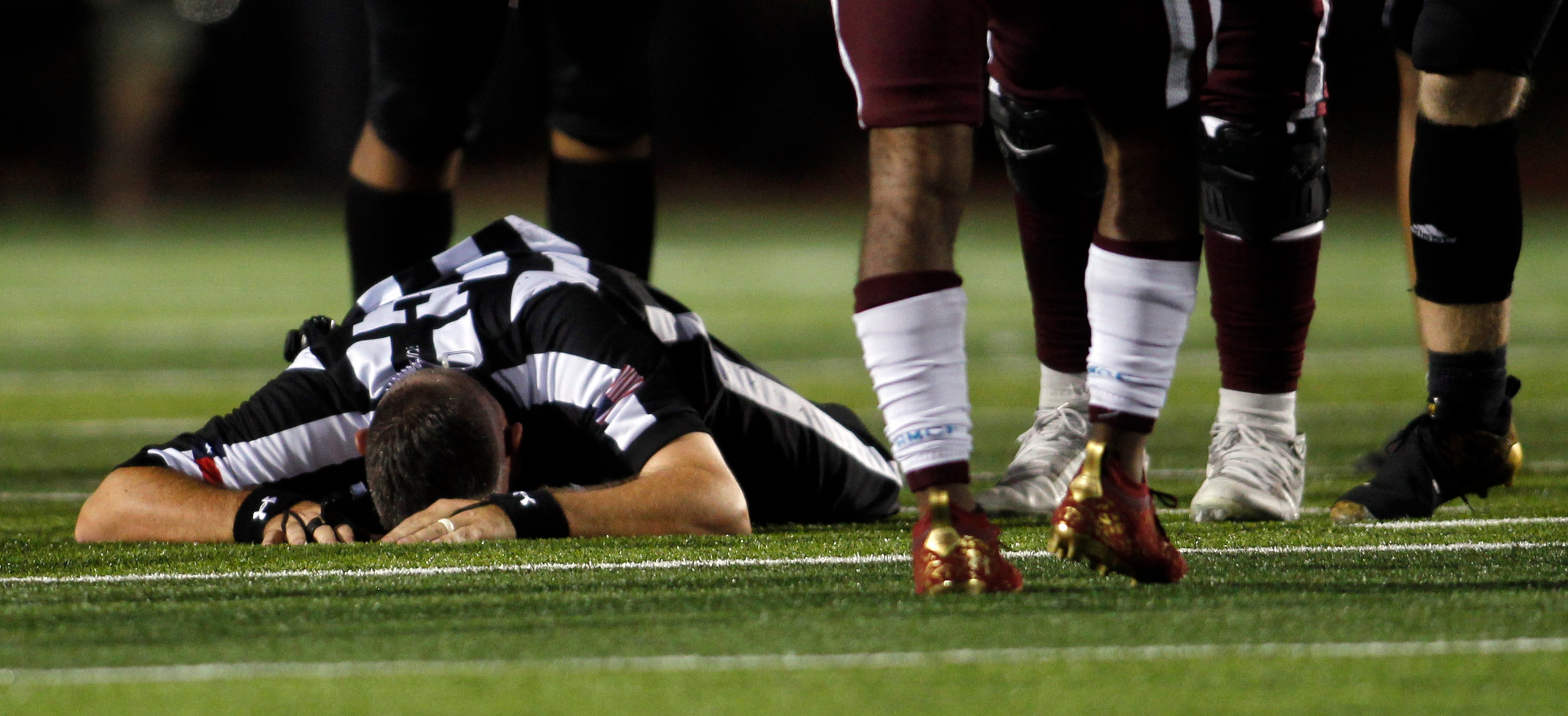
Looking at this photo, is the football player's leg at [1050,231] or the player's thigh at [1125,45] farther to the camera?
the football player's leg at [1050,231]

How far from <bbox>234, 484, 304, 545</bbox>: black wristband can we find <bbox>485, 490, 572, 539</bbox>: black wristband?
1.18 ft

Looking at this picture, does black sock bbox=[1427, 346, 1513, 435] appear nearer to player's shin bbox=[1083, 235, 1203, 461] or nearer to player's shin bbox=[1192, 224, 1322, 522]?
player's shin bbox=[1192, 224, 1322, 522]

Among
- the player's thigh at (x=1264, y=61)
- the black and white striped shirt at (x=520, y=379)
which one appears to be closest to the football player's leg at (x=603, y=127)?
the black and white striped shirt at (x=520, y=379)

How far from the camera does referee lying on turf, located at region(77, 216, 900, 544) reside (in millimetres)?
3055

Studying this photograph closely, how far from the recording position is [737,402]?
11.2 feet

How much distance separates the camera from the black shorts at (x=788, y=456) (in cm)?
341

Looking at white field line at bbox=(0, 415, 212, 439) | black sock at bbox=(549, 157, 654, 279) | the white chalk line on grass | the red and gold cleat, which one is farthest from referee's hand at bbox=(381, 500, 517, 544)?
white field line at bbox=(0, 415, 212, 439)

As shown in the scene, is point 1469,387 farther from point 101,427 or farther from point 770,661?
point 101,427

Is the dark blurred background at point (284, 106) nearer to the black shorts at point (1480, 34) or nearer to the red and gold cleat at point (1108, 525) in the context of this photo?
the black shorts at point (1480, 34)

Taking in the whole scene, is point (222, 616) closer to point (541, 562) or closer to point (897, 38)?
point (541, 562)

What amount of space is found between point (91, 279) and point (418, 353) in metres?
11.8

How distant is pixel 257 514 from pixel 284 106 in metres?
28.7

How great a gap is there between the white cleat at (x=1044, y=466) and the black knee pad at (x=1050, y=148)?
15.9 inches

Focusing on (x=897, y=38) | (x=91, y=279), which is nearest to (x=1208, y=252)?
(x=897, y=38)
